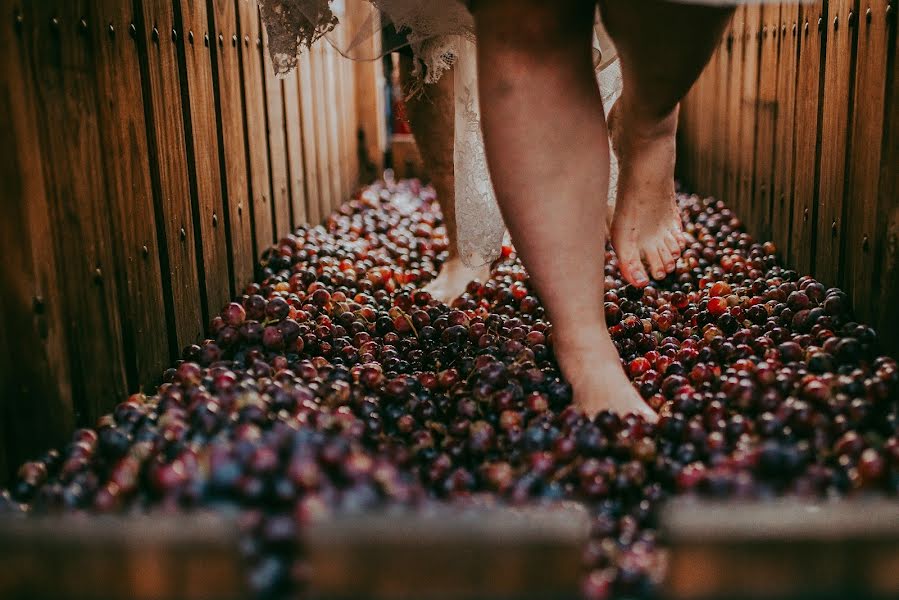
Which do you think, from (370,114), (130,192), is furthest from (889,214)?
(370,114)

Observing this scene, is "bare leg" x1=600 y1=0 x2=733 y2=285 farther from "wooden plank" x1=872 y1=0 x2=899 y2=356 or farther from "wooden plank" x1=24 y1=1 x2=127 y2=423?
"wooden plank" x1=24 y1=1 x2=127 y2=423

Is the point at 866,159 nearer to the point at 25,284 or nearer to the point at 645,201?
the point at 645,201

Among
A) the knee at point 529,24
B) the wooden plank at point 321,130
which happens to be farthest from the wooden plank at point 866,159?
the wooden plank at point 321,130

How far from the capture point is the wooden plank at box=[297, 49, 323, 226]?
12.2ft

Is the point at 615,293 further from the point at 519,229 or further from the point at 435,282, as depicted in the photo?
the point at 519,229

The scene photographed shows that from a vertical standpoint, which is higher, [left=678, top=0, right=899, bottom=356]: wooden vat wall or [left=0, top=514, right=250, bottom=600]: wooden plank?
[left=678, top=0, right=899, bottom=356]: wooden vat wall

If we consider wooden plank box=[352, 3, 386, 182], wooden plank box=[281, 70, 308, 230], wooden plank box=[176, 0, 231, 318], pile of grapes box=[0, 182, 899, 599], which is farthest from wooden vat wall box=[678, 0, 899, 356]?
wooden plank box=[352, 3, 386, 182]

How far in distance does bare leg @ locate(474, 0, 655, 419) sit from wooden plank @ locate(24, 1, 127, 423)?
75 cm

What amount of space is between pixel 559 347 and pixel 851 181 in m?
0.96

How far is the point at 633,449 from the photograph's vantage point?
139 centimetres

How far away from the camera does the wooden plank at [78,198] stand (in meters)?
1.52

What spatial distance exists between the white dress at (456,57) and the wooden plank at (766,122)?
0.72 m

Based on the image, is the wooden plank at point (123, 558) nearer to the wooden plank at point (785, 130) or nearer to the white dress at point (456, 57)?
the white dress at point (456, 57)

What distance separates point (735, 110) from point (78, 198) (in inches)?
105
